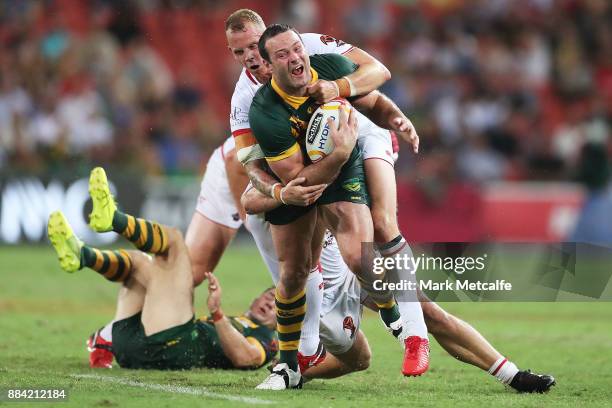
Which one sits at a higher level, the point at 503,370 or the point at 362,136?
the point at 362,136

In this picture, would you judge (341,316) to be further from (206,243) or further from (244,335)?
(206,243)

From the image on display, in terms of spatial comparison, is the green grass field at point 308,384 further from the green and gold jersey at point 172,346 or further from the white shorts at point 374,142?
the white shorts at point 374,142

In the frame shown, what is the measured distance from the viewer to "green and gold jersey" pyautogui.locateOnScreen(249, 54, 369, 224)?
6.84 m

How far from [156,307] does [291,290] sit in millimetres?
1249

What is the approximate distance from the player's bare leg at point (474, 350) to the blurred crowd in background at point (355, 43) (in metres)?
11.1

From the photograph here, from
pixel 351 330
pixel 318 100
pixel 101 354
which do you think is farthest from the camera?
pixel 101 354

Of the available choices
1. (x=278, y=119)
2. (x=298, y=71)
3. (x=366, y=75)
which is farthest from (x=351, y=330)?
(x=298, y=71)

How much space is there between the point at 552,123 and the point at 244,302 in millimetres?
10156

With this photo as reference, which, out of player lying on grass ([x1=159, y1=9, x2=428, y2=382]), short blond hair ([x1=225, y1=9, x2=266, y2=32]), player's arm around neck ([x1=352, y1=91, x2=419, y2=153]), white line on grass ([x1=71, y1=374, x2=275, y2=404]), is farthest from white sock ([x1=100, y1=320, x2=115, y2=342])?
player's arm around neck ([x1=352, y1=91, x2=419, y2=153])

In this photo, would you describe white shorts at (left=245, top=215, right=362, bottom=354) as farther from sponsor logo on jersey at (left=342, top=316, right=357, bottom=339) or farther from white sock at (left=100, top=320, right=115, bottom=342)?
white sock at (left=100, top=320, right=115, bottom=342)

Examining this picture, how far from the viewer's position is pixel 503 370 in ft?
23.4

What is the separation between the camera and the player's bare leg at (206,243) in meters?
9.45

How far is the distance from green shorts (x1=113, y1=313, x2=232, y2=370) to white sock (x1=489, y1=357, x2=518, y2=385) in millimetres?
2014

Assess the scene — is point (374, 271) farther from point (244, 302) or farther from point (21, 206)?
point (21, 206)
